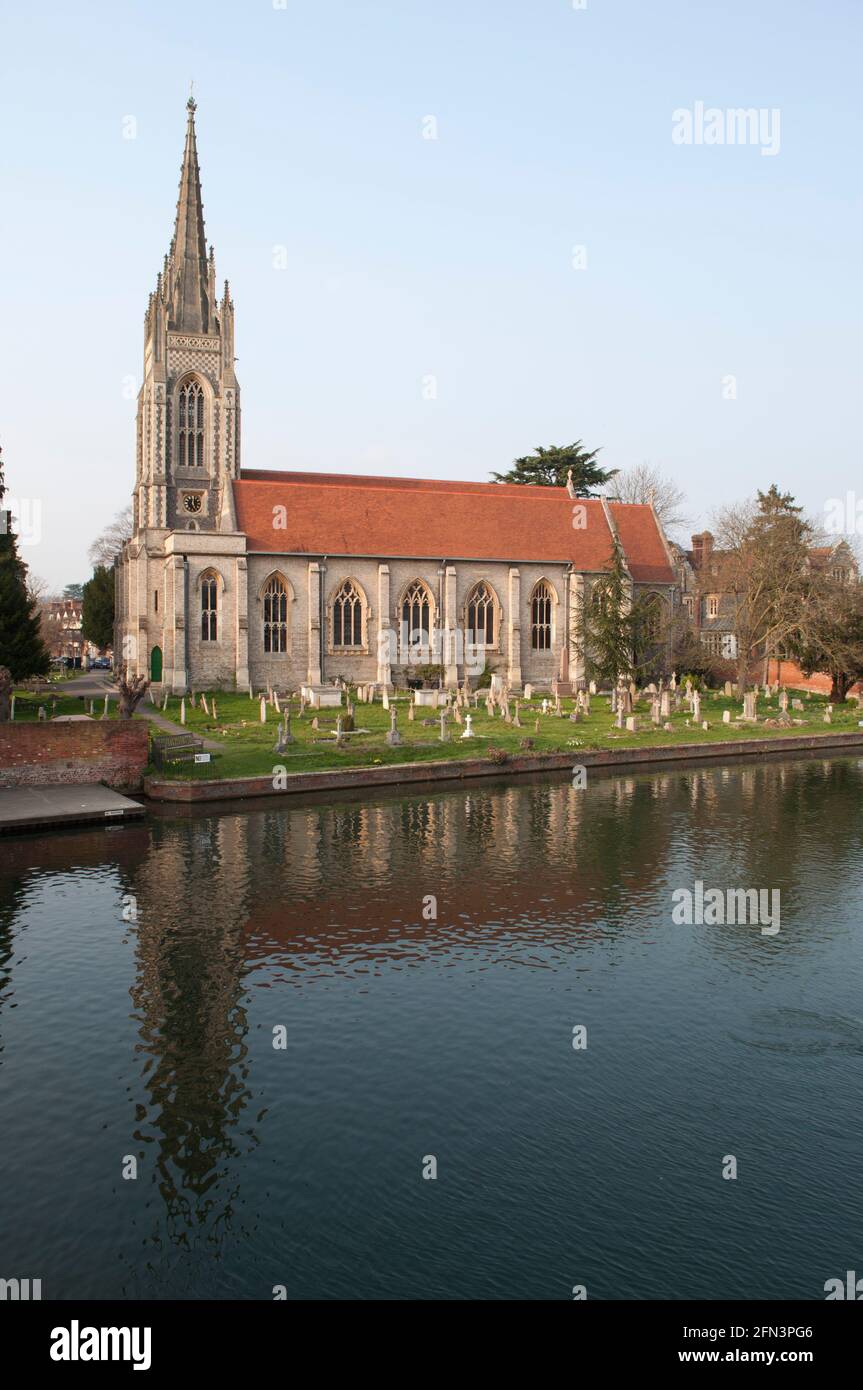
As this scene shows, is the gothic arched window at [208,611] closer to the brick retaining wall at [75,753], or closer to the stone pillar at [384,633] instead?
the stone pillar at [384,633]

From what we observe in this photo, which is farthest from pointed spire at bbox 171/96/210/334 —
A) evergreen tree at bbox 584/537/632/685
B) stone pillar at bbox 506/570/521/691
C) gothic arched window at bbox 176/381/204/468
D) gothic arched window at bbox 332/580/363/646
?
evergreen tree at bbox 584/537/632/685

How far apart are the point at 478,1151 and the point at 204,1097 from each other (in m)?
3.21

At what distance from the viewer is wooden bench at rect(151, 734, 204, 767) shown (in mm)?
30094

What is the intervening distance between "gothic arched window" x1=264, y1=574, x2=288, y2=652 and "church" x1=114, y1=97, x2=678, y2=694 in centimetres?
7

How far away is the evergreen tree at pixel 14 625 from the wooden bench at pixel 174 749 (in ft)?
38.2

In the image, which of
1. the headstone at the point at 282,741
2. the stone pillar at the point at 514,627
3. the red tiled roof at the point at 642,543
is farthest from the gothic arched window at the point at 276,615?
the red tiled roof at the point at 642,543

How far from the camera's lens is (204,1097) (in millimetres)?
10914

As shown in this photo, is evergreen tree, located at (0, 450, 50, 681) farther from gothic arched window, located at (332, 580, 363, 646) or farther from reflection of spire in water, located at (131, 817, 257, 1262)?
reflection of spire in water, located at (131, 817, 257, 1262)

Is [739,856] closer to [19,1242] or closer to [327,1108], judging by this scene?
[327,1108]

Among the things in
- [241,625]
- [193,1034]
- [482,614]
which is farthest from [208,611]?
[193,1034]

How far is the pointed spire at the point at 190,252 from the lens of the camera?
52344mm

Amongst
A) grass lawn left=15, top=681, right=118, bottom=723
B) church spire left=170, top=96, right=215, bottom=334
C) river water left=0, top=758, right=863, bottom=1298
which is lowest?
river water left=0, top=758, right=863, bottom=1298
